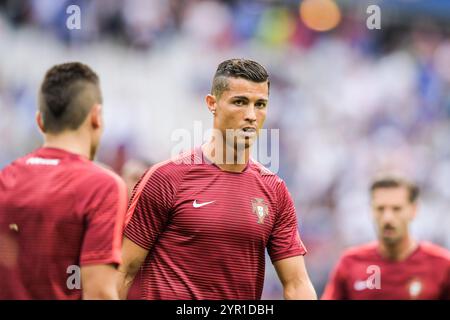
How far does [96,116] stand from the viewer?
416 cm

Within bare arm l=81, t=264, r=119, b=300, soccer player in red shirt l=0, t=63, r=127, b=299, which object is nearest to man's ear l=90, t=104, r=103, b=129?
soccer player in red shirt l=0, t=63, r=127, b=299

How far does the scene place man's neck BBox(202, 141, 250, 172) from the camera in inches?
206

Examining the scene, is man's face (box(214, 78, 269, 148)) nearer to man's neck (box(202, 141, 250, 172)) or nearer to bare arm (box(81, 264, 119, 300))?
man's neck (box(202, 141, 250, 172))

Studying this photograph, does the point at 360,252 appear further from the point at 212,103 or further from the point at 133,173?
the point at 212,103

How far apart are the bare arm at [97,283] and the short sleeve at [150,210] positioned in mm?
1031

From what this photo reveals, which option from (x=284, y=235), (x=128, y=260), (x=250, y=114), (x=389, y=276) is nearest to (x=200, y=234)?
(x=128, y=260)

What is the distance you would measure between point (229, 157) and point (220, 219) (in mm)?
413

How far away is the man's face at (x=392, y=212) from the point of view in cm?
769

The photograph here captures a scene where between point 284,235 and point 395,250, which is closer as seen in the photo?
point 284,235

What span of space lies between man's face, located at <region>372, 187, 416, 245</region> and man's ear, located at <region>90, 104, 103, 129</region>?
412cm

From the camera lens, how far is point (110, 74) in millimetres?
11633

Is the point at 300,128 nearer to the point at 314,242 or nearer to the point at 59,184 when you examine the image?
the point at 314,242

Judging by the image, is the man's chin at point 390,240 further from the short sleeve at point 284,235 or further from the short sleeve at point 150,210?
the short sleeve at point 150,210

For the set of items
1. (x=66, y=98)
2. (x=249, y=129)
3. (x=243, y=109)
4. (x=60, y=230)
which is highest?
(x=66, y=98)
